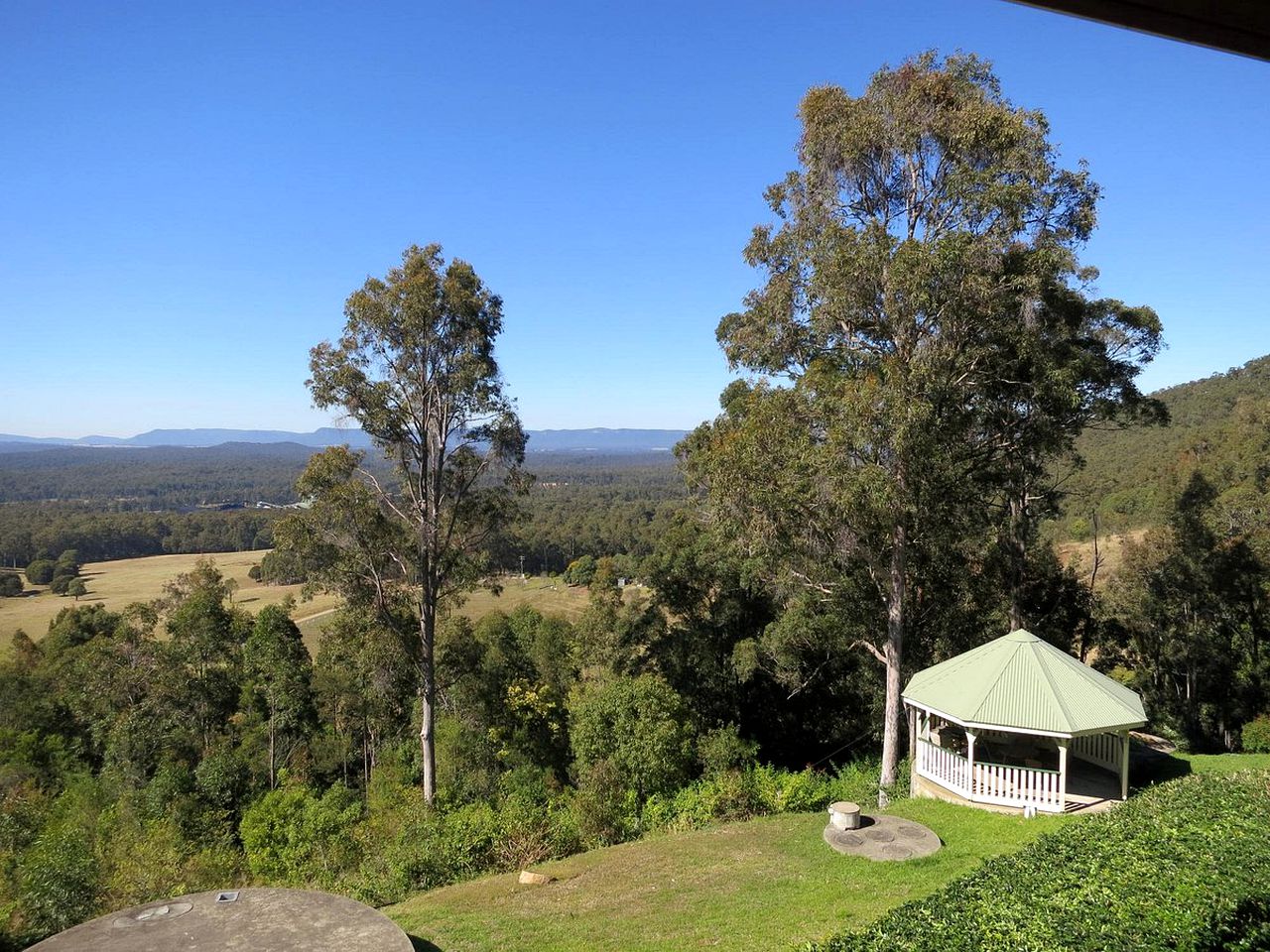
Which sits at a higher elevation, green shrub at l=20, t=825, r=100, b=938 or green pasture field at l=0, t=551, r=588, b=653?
green shrub at l=20, t=825, r=100, b=938

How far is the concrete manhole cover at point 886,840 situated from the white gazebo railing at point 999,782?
1441 millimetres

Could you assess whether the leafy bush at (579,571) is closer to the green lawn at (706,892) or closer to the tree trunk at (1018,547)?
the tree trunk at (1018,547)

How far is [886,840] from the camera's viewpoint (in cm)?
884

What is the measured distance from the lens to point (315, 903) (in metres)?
6.59

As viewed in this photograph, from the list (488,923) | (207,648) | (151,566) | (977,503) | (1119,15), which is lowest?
(151,566)

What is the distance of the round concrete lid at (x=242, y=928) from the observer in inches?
226

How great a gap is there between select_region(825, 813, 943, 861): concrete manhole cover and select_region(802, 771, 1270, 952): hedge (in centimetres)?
237

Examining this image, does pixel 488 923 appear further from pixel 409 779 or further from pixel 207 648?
pixel 207 648

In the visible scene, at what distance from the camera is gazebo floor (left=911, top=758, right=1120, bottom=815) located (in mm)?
9898

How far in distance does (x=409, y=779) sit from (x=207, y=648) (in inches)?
368

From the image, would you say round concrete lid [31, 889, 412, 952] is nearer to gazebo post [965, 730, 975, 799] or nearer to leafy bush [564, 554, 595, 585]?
gazebo post [965, 730, 975, 799]

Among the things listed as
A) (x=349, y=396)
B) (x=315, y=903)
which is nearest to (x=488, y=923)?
(x=315, y=903)

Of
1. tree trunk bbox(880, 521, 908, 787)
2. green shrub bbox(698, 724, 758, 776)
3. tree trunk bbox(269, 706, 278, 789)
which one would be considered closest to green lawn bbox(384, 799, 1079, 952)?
tree trunk bbox(880, 521, 908, 787)

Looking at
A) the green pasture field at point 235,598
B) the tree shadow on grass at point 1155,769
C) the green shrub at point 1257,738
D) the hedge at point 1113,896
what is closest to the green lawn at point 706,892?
the hedge at point 1113,896
